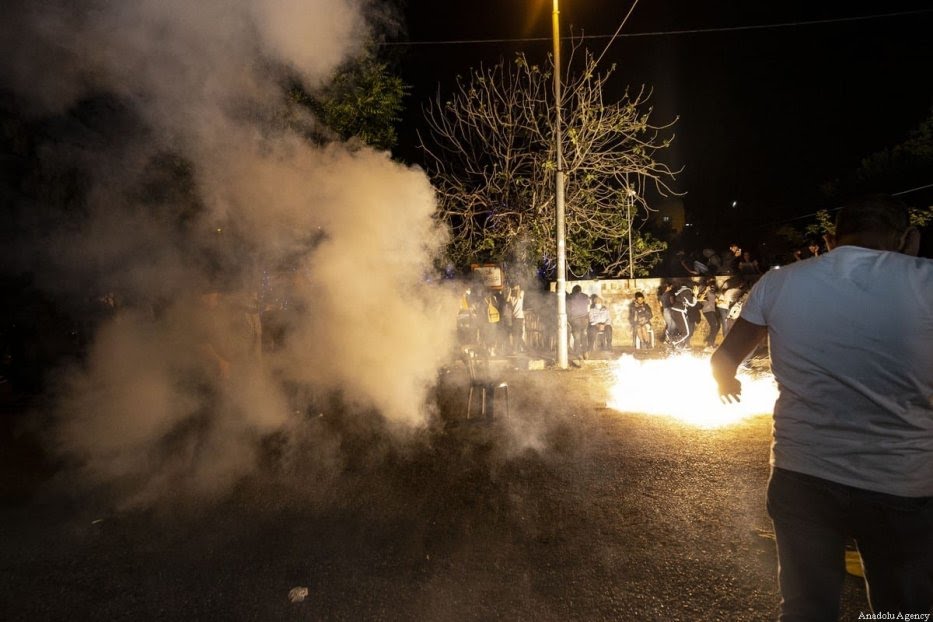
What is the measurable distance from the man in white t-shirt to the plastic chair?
13.5 ft

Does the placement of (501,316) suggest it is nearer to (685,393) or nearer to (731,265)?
(685,393)

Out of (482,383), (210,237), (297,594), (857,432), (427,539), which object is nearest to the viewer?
(857,432)

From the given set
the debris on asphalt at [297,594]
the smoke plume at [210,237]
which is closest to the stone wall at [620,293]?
the smoke plume at [210,237]

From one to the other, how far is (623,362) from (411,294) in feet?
15.9

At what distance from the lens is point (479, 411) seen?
19.8 ft

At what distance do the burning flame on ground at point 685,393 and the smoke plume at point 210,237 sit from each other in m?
2.56

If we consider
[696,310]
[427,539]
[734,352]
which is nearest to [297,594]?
[427,539]

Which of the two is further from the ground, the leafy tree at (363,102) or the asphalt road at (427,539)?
the leafy tree at (363,102)

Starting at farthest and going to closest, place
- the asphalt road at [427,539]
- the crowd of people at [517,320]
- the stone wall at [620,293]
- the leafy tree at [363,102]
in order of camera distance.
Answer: the stone wall at [620,293] < the crowd of people at [517,320] < the leafy tree at [363,102] < the asphalt road at [427,539]

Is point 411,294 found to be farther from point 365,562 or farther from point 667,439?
point 365,562

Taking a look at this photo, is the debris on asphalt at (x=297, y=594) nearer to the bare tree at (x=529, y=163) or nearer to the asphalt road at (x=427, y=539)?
the asphalt road at (x=427, y=539)

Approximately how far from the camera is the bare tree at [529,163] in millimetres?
10445

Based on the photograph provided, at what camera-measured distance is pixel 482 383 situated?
5.88m

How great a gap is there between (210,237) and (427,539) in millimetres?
4467
